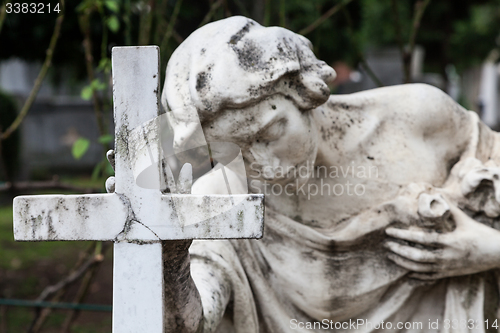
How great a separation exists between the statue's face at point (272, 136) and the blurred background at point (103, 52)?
126 cm

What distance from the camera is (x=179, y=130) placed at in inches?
47.0

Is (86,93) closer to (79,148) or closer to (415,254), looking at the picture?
(79,148)

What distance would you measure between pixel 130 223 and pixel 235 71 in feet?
1.23

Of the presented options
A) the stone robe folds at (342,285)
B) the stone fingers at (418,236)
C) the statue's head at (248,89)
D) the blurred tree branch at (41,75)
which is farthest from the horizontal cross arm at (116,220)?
the blurred tree branch at (41,75)

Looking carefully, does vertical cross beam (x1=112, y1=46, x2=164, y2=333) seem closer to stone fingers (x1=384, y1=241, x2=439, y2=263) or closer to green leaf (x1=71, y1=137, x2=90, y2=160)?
stone fingers (x1=384, y1=241, x2=439, y2=263)

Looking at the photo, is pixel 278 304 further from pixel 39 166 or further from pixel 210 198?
pixel 39 166

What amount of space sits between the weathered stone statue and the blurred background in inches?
45.6

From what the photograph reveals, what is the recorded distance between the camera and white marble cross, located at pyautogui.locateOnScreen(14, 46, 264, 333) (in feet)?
3.18

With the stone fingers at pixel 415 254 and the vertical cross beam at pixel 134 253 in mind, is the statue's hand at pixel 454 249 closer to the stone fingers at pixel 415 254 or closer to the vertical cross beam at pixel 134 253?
the stone fingers at pixel 415 254

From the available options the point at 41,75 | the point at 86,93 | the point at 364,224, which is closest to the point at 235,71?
the point at 364,224

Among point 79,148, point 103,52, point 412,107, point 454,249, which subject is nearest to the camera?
point 454,249

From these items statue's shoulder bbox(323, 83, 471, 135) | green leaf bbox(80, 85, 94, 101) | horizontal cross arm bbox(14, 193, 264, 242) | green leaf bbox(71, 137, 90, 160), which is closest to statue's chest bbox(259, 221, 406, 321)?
statue's shoulder bbox(323, 83, 471, 135)

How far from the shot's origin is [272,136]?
125 cm

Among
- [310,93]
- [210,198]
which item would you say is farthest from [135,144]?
[310,93]
